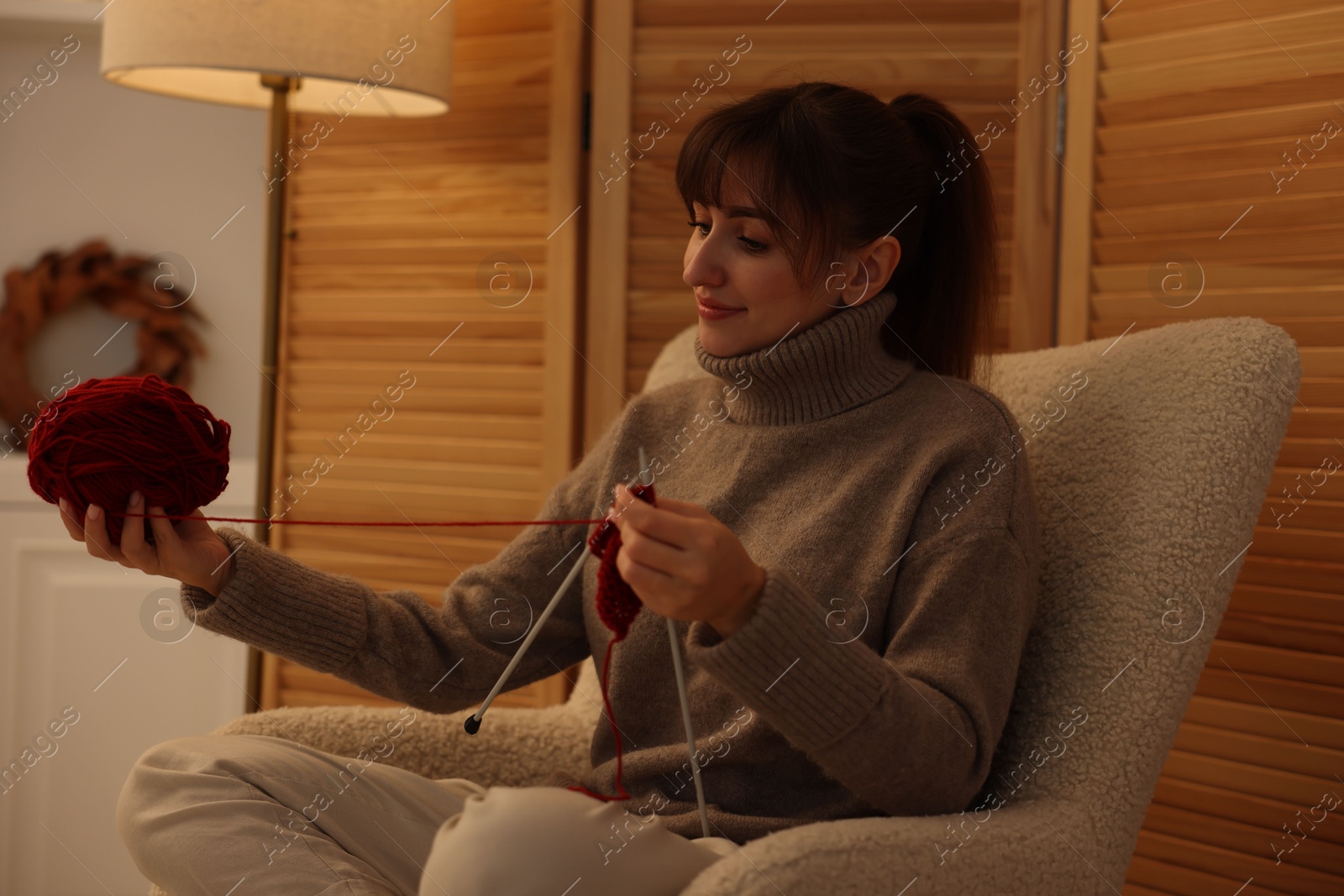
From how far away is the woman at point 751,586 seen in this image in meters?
0.81

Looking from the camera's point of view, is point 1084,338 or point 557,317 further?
point 557,317

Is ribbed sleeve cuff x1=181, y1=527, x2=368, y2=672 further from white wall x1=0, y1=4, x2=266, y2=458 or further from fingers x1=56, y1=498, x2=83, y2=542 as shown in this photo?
white wall x1=0, y1=4, x2=266, y2=458

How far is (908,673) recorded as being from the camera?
885 mm

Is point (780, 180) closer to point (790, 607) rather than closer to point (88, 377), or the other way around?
point (790, 607)

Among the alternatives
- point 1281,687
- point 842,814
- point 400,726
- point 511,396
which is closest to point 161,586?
point 511,396

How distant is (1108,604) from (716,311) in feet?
1.40

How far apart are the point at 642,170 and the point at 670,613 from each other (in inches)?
38.2

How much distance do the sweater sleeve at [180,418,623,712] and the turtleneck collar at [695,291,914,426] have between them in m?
0.20

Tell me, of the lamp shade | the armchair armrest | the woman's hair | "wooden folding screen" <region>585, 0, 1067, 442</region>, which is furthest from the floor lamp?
the armchair armrest

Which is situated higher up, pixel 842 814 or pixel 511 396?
pixel 511 396

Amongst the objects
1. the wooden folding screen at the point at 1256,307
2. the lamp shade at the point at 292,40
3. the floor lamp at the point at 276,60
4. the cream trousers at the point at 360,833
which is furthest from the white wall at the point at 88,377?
the wooden folding screen at the point at 1256,307

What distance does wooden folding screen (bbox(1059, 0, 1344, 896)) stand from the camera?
124cm

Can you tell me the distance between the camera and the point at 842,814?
95 centimetres

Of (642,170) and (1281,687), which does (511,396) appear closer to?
(642,170)
